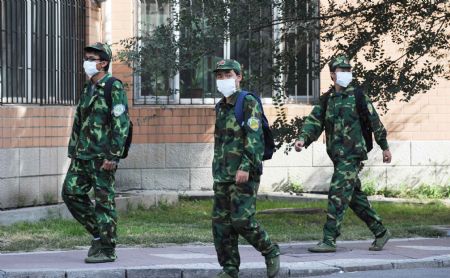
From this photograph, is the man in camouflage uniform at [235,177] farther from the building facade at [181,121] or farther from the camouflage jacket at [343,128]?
the building facade at [181,121]

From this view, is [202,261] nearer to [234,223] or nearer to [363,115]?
[234,223]

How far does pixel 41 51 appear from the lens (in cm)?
1411

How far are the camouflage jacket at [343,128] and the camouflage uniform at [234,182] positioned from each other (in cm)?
223

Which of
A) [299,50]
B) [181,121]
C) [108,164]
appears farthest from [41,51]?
[108,164]

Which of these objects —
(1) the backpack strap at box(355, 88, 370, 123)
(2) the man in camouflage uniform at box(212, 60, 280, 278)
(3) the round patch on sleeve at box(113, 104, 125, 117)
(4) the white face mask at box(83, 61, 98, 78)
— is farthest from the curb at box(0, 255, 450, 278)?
(4) the white face mask at box(83, 61, 98, 78)

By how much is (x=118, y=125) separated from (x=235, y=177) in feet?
4.96

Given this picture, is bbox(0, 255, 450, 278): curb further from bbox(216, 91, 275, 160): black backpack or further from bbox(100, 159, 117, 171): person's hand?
bbox(216, 91, 275, 160): black backpack

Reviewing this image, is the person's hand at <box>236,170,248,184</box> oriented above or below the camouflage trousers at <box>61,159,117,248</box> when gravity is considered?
above

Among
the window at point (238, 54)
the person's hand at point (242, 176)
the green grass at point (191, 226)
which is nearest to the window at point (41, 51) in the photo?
the window at point (238, 54)

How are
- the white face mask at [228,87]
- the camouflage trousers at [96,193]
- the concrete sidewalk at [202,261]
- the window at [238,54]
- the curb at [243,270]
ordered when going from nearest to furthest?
the white face mask at [228,87] < the curb at [243,270] < the concrete sidewalk at [202,261] < the camouflage trousers at [96,193] < the window at [238,54]

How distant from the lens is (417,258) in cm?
1049

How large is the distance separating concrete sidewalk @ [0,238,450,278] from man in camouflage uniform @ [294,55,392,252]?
393mm

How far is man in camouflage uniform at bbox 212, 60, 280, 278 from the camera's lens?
340 inches

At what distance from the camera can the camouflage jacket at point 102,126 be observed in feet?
31.8
